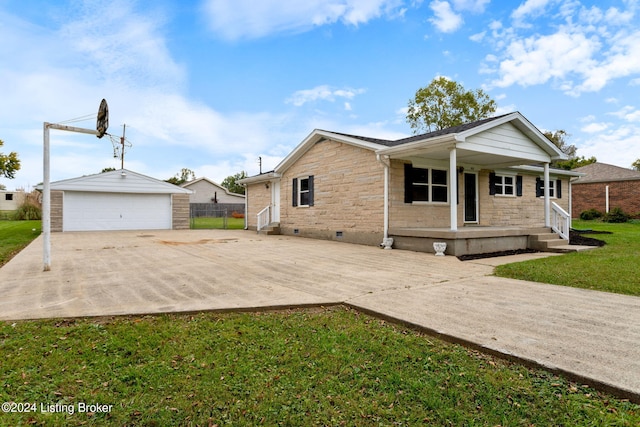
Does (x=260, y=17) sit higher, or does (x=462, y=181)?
(x=260, y=17)

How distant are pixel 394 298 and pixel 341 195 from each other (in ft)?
26.3

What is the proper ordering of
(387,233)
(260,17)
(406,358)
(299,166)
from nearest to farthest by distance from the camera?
(406,358) → (387,233) → (260,17) → (299,166)

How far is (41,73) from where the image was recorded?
11.5 meters

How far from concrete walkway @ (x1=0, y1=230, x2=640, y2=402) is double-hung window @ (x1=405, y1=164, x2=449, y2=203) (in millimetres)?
3420

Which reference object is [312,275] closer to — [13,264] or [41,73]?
[13,264]

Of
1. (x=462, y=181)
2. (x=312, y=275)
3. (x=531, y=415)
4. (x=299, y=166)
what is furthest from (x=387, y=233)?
(x=531, y=415)

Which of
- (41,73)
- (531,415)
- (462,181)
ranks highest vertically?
(41,73)

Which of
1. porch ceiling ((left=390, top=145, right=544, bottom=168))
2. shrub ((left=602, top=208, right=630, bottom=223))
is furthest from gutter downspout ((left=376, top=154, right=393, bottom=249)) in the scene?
shrub ((left=602, top=208, right=630, bottom=223))

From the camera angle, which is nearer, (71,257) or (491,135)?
(71,257)

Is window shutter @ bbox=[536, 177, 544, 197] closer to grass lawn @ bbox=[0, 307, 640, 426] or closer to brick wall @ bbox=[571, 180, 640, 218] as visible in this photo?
brick wall @ bbox=[571, 180, 640, 218]

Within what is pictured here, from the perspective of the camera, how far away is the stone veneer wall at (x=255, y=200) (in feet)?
58.5

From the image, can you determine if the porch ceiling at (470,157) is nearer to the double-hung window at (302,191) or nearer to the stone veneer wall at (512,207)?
the stone veneer wall at (512,207)

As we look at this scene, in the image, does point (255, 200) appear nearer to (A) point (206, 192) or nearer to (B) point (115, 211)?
(B) point (115, 211)

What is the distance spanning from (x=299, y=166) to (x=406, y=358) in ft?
41.0
